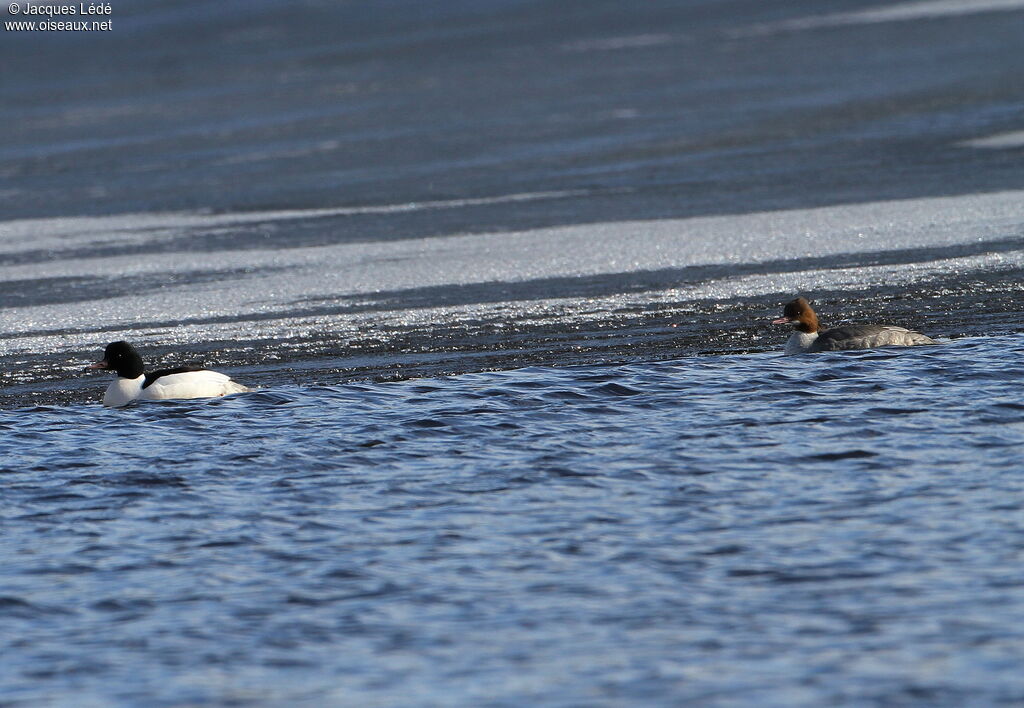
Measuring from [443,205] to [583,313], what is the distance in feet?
17.9

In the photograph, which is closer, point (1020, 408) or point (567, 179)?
point (1020, 408)

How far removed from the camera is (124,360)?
10.8 meters

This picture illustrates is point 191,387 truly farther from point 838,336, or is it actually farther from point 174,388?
point 838,336

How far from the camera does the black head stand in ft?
35.2

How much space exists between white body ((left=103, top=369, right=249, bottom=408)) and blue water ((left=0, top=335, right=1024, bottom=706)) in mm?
92

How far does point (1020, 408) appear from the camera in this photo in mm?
9062

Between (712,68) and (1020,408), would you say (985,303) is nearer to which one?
(1020,408)

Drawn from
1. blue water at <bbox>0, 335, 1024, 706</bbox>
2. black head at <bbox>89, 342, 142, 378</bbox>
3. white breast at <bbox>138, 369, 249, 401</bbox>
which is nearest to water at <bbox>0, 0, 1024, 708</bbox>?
blue water at <bbox>0, 335, 1024, 706</bbox>

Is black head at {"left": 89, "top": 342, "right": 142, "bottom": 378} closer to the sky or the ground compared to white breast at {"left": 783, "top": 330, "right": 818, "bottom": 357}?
closer to the sky

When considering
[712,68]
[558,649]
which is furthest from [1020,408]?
[712,68]

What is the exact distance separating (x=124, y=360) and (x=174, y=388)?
51cm

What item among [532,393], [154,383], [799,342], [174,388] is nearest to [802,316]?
[799,342]

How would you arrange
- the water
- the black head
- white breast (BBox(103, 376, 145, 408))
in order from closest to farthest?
the water → white breast (BBox(103, 376, 145, 408)) → the black head

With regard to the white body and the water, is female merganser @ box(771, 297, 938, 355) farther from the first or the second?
the white body
